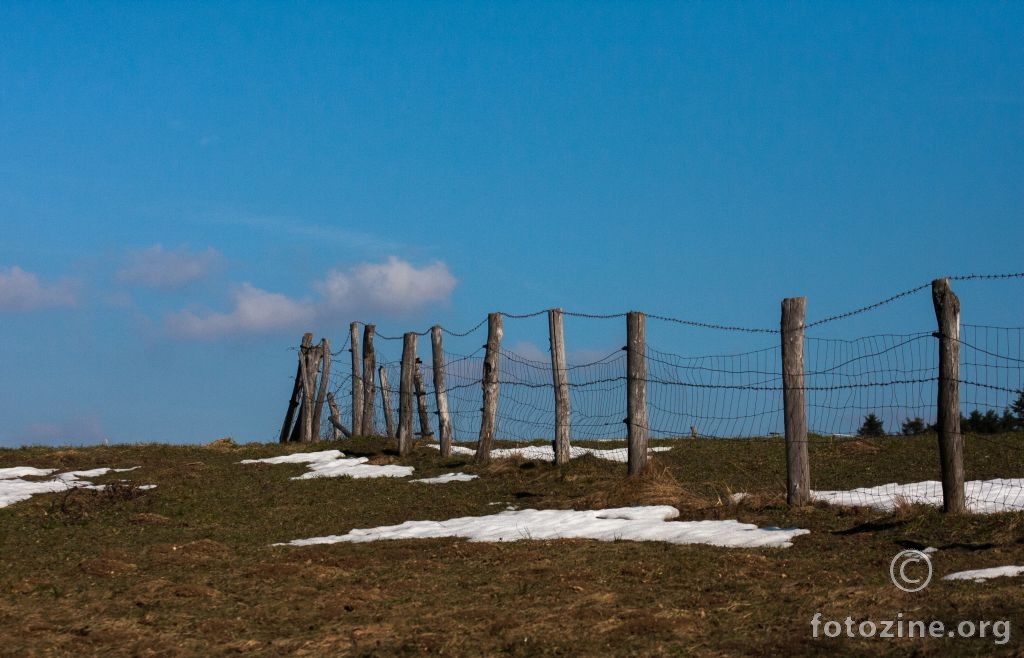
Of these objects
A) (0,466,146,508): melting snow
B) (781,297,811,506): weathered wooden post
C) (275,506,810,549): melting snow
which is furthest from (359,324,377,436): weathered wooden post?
(781,297,811,506): weathered wooden post

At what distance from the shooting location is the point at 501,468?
2089 cm

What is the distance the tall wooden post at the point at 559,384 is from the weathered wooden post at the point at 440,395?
13.7 feet

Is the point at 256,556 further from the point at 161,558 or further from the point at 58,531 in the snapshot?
the point at 58,531

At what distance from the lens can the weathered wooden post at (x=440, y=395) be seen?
79.8ft

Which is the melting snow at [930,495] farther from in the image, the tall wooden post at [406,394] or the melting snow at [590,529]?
the tall wooden post at [406,394]

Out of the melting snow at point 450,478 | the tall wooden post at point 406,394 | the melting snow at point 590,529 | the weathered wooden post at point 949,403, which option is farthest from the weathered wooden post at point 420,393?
the weathered wooden post at point 949,403

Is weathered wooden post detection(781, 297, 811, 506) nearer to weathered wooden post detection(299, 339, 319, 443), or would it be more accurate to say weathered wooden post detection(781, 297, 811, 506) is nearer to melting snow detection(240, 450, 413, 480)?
melting snow detection(240, 450, 413, 480)

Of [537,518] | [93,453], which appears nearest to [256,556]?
[537,518]

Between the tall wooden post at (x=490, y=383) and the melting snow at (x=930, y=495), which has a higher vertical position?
the tall wooden post at (x=490, y=383)

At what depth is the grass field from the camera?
340 inches

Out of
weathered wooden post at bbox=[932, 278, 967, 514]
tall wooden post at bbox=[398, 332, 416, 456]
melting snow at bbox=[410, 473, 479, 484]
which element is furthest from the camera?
tall wooden post at bbox=[398, 332, 416, 456]

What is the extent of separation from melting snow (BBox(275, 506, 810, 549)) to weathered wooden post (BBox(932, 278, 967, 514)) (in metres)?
1.97

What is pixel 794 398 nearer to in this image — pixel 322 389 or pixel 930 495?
pixel 930 495

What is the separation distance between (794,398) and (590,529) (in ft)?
12.2
